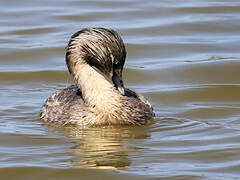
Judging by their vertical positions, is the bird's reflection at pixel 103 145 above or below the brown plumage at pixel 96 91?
below

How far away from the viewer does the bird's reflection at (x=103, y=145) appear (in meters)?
10.4

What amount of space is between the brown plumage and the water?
21 centimetres

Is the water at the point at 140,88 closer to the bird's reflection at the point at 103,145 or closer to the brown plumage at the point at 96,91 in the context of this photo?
the bird's reflection at the point at 103,145

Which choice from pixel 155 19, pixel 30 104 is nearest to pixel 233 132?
pixel 30 104

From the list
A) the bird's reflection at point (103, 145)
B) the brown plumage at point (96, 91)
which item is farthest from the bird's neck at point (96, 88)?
the bird's reflection at point (103, 145)

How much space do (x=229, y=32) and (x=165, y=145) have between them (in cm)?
848

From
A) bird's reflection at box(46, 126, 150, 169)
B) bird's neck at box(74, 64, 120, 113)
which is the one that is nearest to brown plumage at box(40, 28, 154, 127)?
bird's neck at box(74, 64, 120, 113)

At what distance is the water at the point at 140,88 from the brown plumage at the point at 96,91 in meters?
0.21

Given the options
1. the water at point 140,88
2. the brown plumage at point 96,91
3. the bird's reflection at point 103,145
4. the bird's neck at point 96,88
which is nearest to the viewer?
the water at point 140,88

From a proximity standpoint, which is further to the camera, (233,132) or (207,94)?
(207,94)

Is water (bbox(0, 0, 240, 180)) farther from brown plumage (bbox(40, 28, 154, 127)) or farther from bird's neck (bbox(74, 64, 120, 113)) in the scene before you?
bird's neck (bbox(74, 64, 120, 113))

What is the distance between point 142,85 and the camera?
15.5 meters

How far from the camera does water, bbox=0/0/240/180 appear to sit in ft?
33.6

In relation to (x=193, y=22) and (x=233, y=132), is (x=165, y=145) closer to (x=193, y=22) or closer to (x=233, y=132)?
(x=233, y=132)
